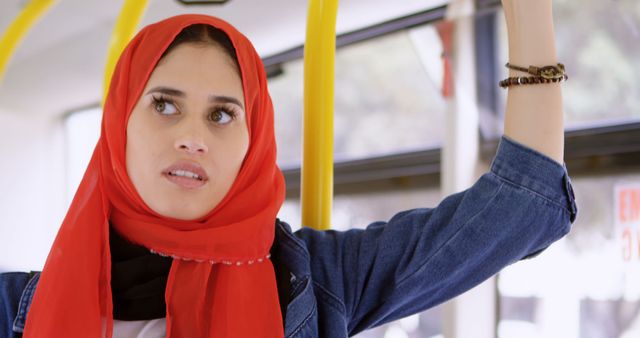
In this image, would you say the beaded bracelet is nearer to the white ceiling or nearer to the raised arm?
the raised arm

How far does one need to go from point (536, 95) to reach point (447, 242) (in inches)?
7.4

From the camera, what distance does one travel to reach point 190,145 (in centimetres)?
91

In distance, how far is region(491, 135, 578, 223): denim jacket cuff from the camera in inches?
32.5

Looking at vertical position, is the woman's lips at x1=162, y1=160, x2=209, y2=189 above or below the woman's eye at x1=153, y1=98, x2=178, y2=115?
below

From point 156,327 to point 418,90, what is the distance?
2.29 meters

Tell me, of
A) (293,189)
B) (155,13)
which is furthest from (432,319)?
(155,13)

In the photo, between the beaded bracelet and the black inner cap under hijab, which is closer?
the beaded bracelet

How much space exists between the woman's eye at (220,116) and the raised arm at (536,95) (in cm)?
34

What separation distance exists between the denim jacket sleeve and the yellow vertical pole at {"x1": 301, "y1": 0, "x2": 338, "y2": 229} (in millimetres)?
69

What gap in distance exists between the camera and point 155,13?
2.05m

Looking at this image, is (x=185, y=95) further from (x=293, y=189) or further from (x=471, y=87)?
(x=293, y=189)

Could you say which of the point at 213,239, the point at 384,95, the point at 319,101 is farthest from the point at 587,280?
the point at 213,239

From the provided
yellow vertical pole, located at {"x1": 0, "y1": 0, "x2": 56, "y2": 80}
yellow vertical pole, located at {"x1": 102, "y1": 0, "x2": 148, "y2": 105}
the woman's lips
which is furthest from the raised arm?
yellow vertical pole, located at {"x1": 0, "y1": 0, "x2": 56, "y2": 80}

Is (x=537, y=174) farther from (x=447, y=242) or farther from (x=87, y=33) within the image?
(x=87, y=33)
